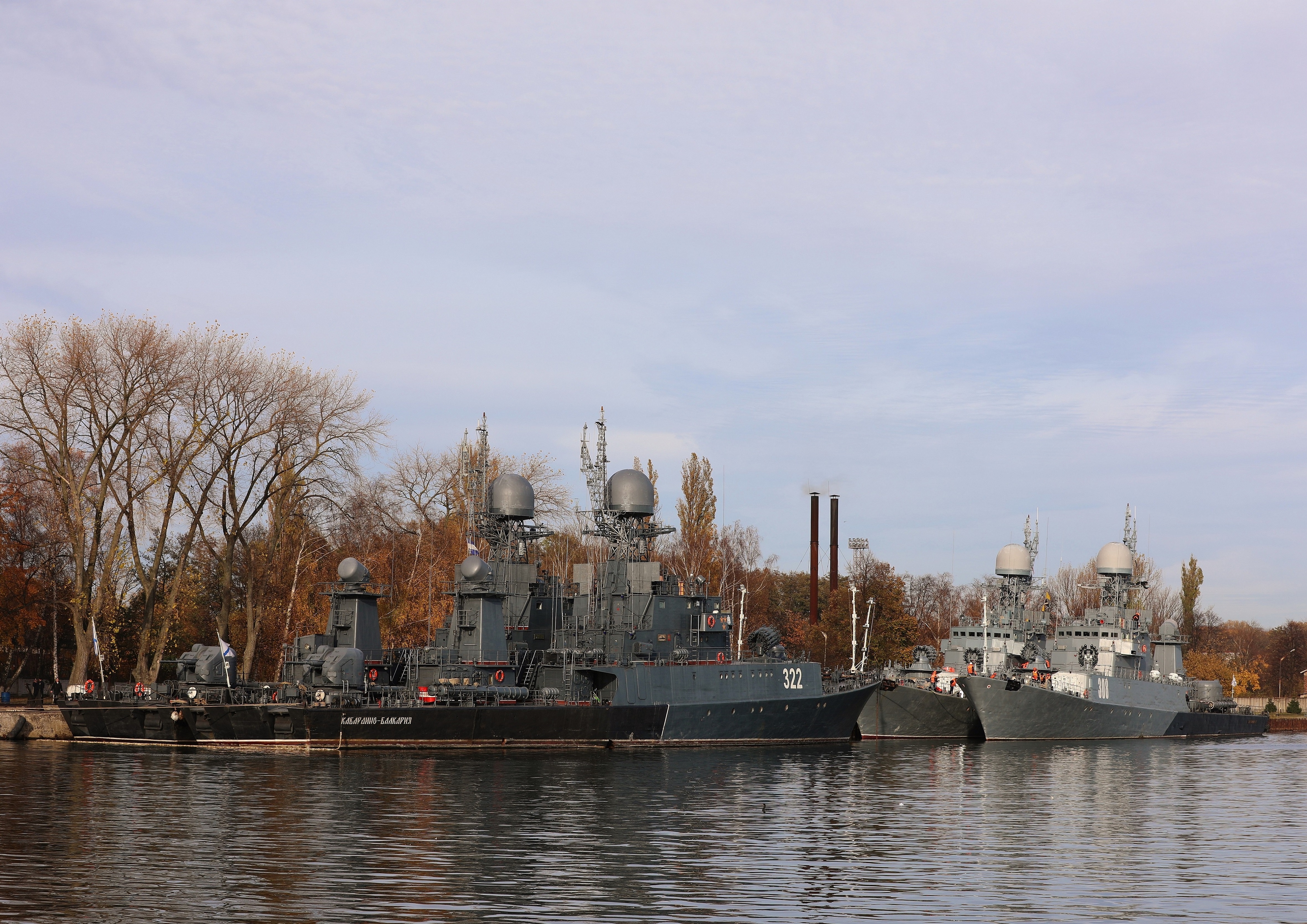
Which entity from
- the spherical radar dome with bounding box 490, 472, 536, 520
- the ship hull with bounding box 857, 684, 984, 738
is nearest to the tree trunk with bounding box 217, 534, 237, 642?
the spherical radar dome with bounding box 490, 472, 536, 520

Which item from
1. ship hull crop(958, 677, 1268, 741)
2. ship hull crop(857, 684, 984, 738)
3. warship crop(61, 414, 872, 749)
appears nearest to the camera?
warship crop(61, 414, 872, 749)

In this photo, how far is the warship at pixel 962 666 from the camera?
66875 millimetres

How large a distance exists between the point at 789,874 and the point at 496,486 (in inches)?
1469

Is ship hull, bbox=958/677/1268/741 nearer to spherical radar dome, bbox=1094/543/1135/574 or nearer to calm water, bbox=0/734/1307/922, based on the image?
spherical radar dome, bbox=1094/543/1135/574

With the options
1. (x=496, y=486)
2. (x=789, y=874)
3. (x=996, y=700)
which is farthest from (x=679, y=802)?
(x=996, y=700)

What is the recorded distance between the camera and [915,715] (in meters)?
67.8

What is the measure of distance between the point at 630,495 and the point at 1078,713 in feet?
86.1

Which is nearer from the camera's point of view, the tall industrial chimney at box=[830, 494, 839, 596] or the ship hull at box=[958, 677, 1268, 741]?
the ship hull at box=[958, 677, 1268, 741]

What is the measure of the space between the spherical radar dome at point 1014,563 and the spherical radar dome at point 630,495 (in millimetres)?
24105

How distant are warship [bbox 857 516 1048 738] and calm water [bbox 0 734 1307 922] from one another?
68.6 feet

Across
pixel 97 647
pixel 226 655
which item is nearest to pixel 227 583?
pixel 97 647

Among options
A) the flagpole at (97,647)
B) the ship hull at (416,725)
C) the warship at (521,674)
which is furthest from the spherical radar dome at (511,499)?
the flagpole at (97,647)

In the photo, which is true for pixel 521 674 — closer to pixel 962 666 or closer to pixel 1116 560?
pixel 962 666

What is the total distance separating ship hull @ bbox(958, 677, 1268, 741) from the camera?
62062 millimetres
